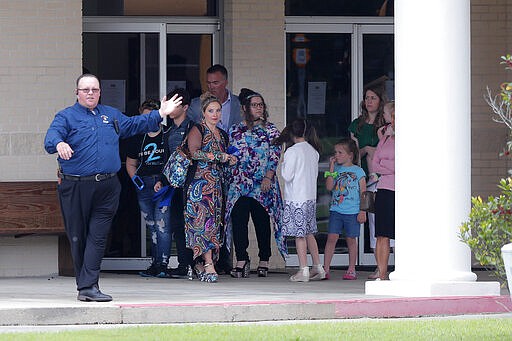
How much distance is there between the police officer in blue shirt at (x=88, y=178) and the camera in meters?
11.4

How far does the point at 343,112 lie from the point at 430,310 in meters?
5.60

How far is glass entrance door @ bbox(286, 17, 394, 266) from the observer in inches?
649

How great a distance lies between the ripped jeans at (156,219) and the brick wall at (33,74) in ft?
3.35

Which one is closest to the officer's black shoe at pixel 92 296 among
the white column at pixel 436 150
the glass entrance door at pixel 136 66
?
the white column at pixel 436 150

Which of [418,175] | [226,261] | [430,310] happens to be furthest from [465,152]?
[226,261]

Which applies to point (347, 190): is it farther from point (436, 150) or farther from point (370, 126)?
point (436, 150)

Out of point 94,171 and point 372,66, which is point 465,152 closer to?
point 94,171

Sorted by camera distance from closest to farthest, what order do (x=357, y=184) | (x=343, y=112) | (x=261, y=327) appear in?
(x=261, y=327) → (x=357, y=184) → (x=343, y=112)

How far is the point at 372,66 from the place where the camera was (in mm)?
16734

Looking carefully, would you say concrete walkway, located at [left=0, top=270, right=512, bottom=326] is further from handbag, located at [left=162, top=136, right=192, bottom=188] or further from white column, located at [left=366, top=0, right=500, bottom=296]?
handbag, located at [left=162, top=136, right=192, bottom=188]

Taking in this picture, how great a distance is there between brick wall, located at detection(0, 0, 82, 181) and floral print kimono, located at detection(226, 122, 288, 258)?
75.9 inches

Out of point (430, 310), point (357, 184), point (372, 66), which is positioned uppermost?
point (372, 66)

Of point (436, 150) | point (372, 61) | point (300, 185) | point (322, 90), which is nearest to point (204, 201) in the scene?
point (300, 185)

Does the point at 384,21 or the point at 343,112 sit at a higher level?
the point at 384,21
